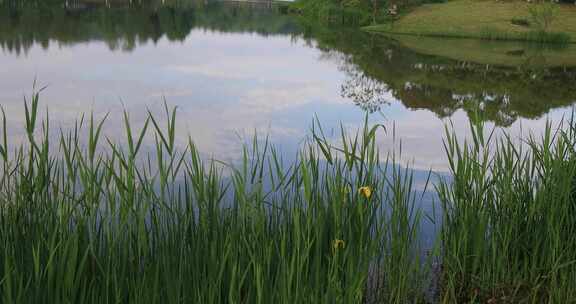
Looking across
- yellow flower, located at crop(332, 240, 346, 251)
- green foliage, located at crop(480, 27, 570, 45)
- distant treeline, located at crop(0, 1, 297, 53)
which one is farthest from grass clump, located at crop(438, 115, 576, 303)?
green foliage, located at crop(480, 27, 570, 45)

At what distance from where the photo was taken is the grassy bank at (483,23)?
86.1 ft

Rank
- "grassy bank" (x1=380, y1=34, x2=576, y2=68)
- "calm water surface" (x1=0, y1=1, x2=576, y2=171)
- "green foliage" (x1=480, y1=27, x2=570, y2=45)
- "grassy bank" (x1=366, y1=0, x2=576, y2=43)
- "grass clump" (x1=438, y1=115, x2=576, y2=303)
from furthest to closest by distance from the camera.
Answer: "grassy bank" (x1=366, y1=0, x2=576, y2=43)
"green foliage" (x1=480, y1=27, x2=570, y2=45)
"grassy bank" (x1=380, y1=34, x2=576, y2=68)
"calm water surface" (x1=0, y1=1, x2=576, y2=171)
"grass clump" (x1=438, y1=115, x2=576, y2=303)

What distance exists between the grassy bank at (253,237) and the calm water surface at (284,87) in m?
1.43

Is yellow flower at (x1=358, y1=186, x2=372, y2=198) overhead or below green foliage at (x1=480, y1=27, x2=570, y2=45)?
below

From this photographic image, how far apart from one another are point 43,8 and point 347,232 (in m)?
42.1

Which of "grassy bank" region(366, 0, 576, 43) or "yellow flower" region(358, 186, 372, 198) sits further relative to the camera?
"grassy bank" region(366, 0, 576, 43)

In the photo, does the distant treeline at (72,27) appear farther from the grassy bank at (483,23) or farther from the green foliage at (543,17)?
the green foliage at (543,17)

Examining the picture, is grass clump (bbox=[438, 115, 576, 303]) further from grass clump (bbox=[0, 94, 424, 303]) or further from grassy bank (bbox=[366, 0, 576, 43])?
grassy bank (bbox=[366, 0, 576, 43])

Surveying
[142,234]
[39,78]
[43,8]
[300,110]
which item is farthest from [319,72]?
[43,8]

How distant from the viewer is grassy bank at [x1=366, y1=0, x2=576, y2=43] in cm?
2625

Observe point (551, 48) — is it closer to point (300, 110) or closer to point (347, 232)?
point (300, 110)

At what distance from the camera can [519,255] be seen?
3744mm

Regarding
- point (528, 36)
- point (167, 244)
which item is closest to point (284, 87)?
point (167, 244)

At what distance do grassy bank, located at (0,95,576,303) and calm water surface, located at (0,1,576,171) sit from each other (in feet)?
4.68
